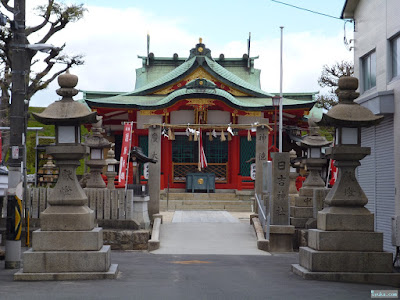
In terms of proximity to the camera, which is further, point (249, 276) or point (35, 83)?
point (35, 83)

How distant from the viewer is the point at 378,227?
1691 centimetres

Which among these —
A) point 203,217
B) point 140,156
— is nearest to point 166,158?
point 203,217

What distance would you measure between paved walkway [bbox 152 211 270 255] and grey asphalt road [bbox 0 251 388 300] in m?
4.14

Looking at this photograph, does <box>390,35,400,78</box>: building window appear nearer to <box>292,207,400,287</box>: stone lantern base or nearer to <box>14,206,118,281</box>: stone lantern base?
<box>292,207,400,287</box>: stone lantern base

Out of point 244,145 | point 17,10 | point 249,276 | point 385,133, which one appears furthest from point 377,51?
point 244,145

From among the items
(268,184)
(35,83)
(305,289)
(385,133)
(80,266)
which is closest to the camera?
(305,289)

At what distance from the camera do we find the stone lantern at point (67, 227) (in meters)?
10.7

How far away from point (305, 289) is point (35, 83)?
78.0 ft

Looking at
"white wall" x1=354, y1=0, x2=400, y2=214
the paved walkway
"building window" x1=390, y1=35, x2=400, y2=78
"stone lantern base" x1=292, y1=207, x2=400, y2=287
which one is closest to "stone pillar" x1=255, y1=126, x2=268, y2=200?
the paved walkway

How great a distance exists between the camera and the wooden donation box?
1239 inches

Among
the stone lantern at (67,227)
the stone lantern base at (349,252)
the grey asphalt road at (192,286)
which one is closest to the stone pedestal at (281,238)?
→ the grey asphalt road at (192,286)

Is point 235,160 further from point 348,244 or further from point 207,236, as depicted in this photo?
point 348,244

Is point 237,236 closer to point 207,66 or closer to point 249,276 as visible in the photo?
point 249,276

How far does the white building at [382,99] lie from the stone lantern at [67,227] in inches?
312
